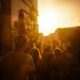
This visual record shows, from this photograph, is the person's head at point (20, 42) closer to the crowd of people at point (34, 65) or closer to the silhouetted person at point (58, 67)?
the crowd of people at point (34, 65)

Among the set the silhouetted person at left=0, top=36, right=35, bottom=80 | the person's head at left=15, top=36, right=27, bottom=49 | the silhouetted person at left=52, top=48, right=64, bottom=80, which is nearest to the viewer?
the silhouetted person at left=0, top=36, right=35, bottom=80

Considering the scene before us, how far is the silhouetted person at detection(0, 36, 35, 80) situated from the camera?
15.9 ft

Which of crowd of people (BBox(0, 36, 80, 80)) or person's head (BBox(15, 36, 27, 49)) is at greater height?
person's head (BBox(15, 36, 27, 49))

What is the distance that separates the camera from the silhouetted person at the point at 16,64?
4852 mm

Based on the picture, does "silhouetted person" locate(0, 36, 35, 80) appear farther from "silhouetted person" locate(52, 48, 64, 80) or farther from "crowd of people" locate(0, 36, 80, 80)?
"silhouetted person" locate(52, 48, 64, 80)

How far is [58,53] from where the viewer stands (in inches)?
272

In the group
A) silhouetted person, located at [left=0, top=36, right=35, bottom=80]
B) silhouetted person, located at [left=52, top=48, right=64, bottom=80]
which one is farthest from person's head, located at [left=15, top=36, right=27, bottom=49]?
silhouetted person, located at [left=52, top=48, right=64, bottom=80]

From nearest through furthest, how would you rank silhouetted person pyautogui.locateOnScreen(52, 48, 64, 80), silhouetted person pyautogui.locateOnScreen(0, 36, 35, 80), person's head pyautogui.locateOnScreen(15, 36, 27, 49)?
silhouetted person pyautogui.locateOnScreen(0, 36, 35, 80) → person's head pyautogui.locateOnScreen(15, 36, 27, 49) → silhouetted person pyautogui.locateOnScreen(52, 48, 64, 80)

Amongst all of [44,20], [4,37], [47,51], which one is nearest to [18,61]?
[47,51]

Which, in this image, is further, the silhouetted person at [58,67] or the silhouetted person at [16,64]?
the silhouetted person at [58,67]

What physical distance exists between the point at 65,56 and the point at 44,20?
9.81 m

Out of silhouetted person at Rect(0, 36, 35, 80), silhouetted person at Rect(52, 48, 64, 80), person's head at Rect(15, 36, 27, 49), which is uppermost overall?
person's head at Rect(15, 36, 27, 49)

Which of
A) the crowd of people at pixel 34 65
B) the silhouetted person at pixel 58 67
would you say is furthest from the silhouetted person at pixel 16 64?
the silhouetted person at pixel 58 67

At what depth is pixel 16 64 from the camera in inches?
194
